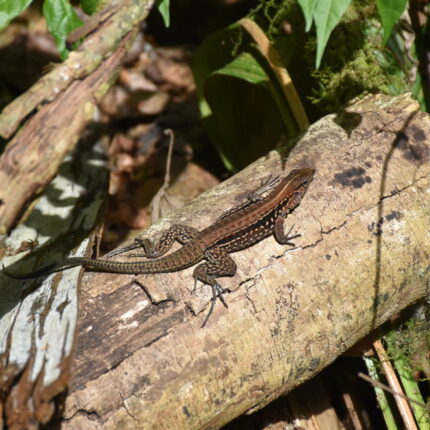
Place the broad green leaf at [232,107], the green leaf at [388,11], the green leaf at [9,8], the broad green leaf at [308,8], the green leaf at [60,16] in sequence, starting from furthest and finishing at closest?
the broad green leaf at [232,107] → the green leaf at [60,16] → the green leaf at [9,8] → the green leaf at [388,11] → the broad green leaf at [308,8]

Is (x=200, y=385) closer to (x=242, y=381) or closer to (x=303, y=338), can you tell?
(x=242, y=381)

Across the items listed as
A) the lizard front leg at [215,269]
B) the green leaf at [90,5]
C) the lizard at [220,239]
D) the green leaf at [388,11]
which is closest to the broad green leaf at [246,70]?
the lizard at [220,239]

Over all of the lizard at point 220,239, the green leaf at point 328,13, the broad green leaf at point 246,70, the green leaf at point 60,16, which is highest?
the green leaf at point 60,16

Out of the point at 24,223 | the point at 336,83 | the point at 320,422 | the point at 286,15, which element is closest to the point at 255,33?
the point at 286,15

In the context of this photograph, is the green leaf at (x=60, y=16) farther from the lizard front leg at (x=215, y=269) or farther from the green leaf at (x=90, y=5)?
the lizard front leg at (x=215, y=269)

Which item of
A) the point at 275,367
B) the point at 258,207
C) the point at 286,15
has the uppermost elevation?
the point at 286,15

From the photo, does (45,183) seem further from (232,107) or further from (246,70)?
(232,107)
